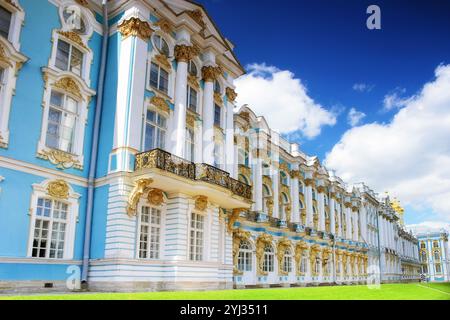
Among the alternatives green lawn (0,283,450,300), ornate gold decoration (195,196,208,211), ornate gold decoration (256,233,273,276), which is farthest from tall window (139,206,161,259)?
ornate gold decoration (256,233,273,276)

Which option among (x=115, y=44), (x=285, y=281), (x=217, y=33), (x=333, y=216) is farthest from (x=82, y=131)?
(x=333, y=216)

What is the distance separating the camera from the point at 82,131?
17406 millimetres

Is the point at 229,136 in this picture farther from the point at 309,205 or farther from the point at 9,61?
the point at 309,205

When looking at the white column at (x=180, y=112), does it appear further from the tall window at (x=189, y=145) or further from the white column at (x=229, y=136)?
the white column at (x=229, y=136)

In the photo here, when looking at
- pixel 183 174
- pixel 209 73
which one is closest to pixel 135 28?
pixel 209 73

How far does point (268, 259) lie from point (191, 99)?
13.5m

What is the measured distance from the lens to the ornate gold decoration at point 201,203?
19.2 meters

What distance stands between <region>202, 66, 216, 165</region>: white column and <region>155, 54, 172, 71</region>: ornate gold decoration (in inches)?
108

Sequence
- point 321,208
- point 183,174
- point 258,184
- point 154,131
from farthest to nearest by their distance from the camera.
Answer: point 321,208
point 258,184
point 154,131
point 183,174

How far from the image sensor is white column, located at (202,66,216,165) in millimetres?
21406

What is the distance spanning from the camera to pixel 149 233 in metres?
17.5

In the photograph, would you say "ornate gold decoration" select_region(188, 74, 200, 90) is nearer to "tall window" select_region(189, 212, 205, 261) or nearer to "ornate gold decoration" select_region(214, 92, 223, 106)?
"ornate gold decoration" select_region(214, 92, 223, 106)

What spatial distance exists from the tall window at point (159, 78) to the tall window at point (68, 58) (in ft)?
10.4
